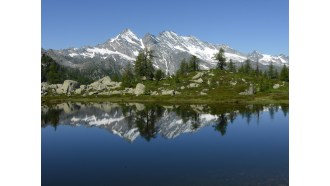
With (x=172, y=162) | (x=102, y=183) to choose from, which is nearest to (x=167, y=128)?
(x=172, y=162)

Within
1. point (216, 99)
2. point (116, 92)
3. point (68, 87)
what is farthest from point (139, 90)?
point (68, 87)

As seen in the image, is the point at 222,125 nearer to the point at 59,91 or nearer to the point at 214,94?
the point at 214,94

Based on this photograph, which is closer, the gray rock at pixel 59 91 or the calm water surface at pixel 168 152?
the calm water surface at pixel 168 152

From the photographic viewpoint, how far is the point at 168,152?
140 feet

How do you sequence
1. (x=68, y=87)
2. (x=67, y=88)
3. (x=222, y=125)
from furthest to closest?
(x=68, y=87)
(x=67, y=88)
(x=222, y=125)

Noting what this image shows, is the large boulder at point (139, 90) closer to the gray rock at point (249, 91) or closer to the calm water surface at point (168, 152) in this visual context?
the gray rock at point (249, 91)

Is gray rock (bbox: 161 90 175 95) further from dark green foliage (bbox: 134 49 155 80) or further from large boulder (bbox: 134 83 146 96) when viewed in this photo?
dark green foliage (bbox: 134 49 155 80)

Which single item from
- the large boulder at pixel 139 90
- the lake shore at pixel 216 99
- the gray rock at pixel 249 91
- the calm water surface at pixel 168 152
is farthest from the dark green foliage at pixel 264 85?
the calm water surface at pixel 168 152

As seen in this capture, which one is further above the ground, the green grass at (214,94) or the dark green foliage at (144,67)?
the dark green foliage at (144,67)

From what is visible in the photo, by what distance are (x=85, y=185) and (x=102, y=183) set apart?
132cm

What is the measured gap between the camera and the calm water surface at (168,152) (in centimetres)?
3081

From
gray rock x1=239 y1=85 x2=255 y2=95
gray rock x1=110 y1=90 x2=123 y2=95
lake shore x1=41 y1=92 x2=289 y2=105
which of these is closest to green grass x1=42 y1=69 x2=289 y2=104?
lake shore x1=41 y1=92 x2=289 y2=105

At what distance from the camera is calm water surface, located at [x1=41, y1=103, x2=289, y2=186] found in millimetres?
30812
